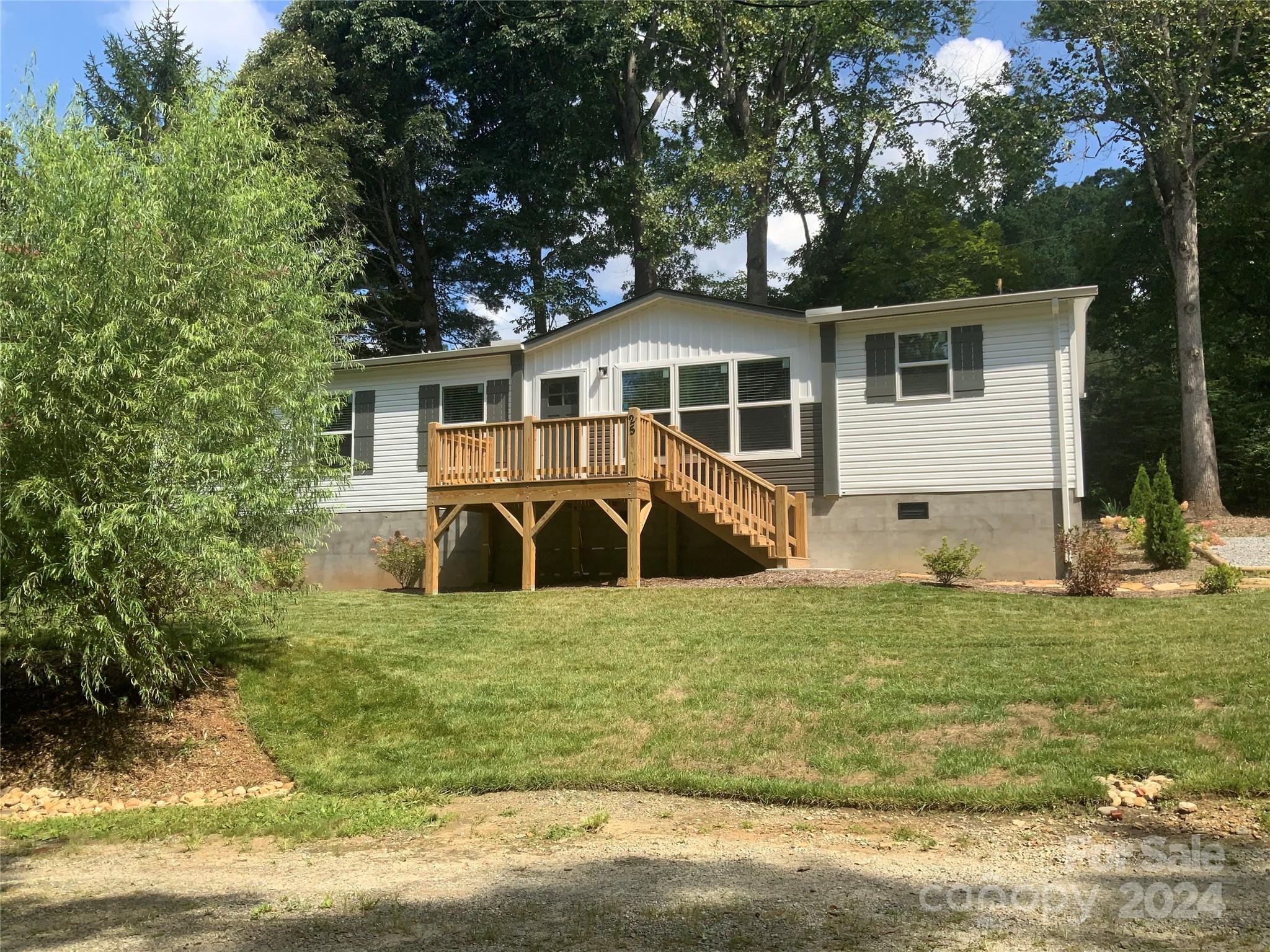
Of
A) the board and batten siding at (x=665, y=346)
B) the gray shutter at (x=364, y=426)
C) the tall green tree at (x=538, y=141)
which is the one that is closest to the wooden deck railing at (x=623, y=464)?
the board and batten siding at (x=665, y=346)

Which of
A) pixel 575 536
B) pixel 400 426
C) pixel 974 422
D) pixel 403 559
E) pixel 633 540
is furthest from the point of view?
pixel 400 426

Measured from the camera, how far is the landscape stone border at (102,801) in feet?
23.5

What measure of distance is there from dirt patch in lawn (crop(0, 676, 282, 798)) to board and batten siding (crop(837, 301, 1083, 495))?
9225mm

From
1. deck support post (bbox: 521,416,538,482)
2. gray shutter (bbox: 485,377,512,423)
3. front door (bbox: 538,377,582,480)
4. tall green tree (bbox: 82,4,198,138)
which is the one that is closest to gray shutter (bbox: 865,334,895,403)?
front door (bbox: 538,377,582,480)

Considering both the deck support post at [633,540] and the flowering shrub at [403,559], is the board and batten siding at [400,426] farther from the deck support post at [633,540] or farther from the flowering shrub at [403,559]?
the deck support post at [633,540]

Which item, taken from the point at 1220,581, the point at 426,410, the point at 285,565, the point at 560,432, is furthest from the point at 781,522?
the point at 426,410

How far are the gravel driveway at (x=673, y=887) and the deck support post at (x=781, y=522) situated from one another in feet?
24.6

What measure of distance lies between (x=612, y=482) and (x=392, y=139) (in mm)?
16485

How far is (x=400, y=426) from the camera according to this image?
17.3 metres

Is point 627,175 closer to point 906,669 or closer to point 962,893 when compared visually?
point 906,669

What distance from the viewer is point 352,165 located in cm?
2552

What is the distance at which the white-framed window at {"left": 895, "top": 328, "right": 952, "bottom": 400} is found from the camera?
1443 centimetres

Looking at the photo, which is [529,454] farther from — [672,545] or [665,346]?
[665,346]

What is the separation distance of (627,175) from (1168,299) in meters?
13.9
